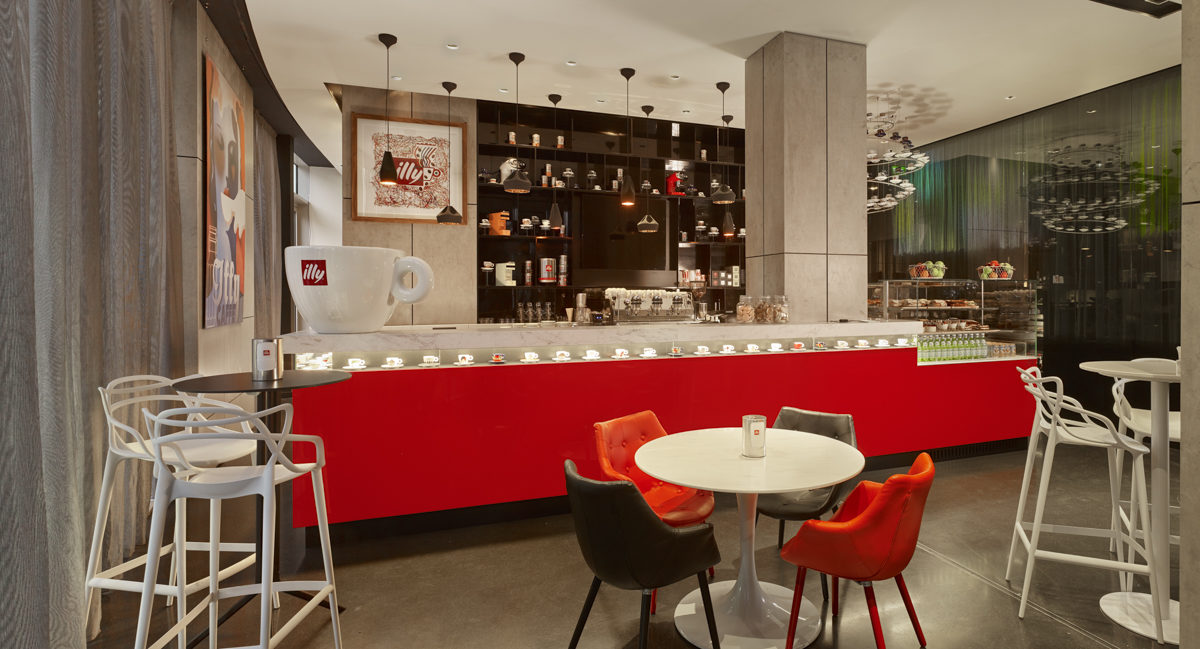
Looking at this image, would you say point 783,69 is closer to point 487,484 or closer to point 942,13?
point 942,13

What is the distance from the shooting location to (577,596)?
2.84 meters

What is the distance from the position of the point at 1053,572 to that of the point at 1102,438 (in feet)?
2.63

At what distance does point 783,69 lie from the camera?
4789mm

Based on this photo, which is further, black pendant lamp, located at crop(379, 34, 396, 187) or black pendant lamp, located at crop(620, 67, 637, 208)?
black pendant lamp, located at crop(620, 67, 637, 208)

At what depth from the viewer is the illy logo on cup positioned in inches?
108

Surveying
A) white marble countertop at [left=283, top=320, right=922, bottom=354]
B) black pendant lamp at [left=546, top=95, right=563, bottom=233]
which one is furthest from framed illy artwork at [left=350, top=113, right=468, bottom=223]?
white marble countertop at [left=283, top=320, right=922, bottom=354]

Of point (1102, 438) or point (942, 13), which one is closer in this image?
point (1102, 438)

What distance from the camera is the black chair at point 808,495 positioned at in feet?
8.97

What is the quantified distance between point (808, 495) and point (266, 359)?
2.53m

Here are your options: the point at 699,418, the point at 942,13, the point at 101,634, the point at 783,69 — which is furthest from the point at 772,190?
the point at 101,634

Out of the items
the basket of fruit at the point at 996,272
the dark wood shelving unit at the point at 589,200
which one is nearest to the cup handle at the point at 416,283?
the dark wood shelving unit at the point at 589,200

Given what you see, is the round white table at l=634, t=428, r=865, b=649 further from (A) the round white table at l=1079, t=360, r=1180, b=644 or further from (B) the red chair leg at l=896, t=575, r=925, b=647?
(A) the round white table at l=1079, t=360, r=1180, b=644

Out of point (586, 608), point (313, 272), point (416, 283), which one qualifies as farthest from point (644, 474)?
point (313, 272)

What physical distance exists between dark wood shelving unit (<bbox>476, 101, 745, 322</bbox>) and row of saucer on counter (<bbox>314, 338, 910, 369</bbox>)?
312 centimetres
